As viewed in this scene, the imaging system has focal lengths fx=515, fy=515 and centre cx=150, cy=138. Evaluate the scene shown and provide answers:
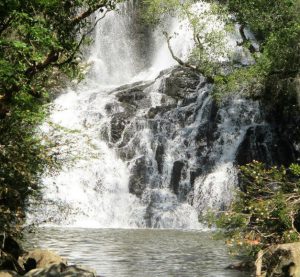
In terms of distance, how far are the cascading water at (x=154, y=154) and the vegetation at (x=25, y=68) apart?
51.8 feet

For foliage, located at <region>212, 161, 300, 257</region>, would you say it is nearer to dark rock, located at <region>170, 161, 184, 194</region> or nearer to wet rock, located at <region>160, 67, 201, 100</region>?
dark rock, located at <region>170, 161, 184, 194</region>

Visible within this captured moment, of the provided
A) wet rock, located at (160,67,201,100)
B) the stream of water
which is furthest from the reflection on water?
wet rock, located at (160,67,201,100)

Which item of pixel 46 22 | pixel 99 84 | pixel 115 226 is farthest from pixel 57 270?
pixel 99 84

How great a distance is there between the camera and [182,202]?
35.5 m

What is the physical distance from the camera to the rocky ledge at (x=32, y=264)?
13930 millimetres

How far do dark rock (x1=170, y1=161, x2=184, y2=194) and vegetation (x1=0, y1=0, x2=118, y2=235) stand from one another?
21.2 meters

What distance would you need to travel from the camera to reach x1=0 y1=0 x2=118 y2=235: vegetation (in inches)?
475

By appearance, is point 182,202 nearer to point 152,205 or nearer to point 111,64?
point 152,205

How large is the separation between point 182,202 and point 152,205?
2161 millimetres

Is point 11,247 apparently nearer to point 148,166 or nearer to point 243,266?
point 243,266

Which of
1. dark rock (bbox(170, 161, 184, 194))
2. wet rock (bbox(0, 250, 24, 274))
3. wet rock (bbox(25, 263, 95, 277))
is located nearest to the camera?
wet rock (bbox(25, 263, 95, 277))

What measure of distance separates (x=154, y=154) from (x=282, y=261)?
24.9 m

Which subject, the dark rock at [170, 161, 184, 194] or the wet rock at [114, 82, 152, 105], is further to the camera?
the wet rock at [114, 82, 152, 105]

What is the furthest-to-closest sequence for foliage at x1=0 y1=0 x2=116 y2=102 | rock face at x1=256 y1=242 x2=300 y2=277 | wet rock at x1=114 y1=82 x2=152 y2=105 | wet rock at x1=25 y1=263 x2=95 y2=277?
wet rock at x1=114 y1=82 x2=152 y2=105
wet rock at x1=25 y1=263 x2=95 y2=277
rock face at x1=256 y1=242 x2=300 y2=277
foliage at x1=0 y1=0 x2=116 y2=102
